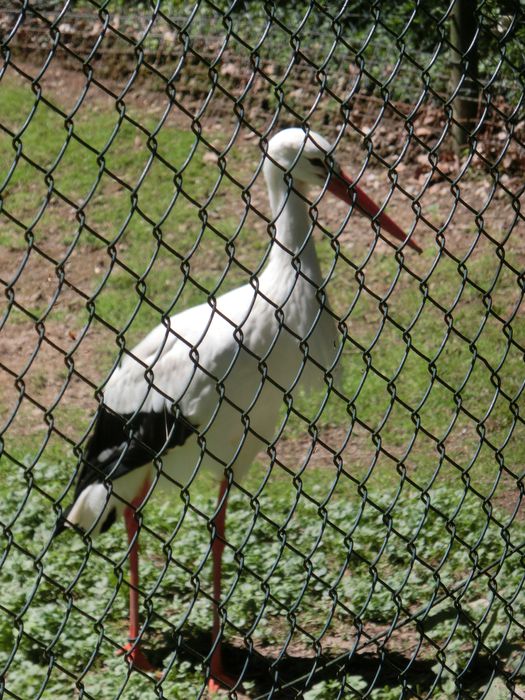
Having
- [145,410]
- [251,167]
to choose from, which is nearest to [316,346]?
[145,410]

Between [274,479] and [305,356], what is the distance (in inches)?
121

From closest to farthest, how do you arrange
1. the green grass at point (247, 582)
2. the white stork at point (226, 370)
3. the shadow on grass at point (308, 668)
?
the shadow on grass at point (308, 668) → the green grass at point (247, 582) → the white stork at point (226, 370)

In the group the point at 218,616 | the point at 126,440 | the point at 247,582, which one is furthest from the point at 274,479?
the point at 126,440

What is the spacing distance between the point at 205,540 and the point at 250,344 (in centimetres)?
114

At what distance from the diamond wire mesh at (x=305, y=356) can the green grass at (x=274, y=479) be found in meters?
0.02

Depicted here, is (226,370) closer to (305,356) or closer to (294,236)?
(294,236)

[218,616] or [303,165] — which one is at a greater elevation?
[303,165]

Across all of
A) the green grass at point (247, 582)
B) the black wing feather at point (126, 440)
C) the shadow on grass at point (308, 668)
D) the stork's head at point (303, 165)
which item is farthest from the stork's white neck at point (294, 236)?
the shadow on grass at point (308, 668)

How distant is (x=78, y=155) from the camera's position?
8094 millimetres

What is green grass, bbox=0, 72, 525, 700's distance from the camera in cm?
280

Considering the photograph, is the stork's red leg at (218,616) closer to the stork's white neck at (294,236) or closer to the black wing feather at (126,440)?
the black wing feather at (126,440)

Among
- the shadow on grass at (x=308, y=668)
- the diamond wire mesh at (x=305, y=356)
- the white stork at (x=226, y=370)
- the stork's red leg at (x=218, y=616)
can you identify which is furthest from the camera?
the stork's red leg at (x=218, y=616)

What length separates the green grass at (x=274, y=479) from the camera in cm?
280

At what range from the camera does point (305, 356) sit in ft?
7.94
